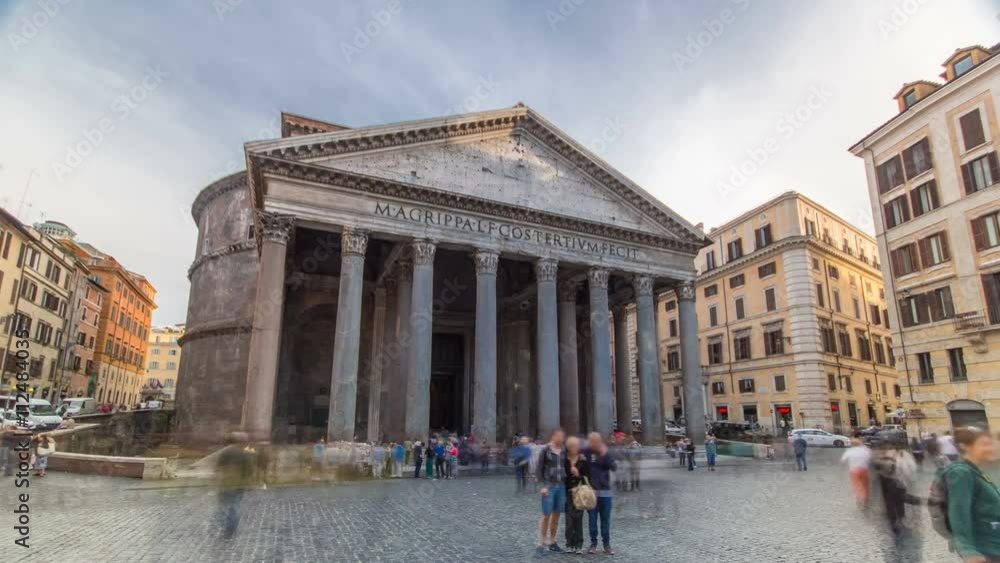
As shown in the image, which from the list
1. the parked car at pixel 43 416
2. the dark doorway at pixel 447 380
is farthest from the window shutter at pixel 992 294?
the parked car at pixel 43 416

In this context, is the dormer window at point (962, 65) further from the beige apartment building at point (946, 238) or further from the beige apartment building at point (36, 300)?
the beige apartment building at point (36, 300)

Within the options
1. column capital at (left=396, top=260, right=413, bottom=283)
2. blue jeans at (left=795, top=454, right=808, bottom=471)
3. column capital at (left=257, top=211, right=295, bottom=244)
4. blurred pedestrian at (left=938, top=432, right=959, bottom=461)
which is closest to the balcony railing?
blue jeans at (left=795, top=454, right=808, bottom=471)

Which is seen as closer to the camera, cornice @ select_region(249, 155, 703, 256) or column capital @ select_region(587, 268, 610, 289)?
cornice @ select_region(249, 155, 703, 256)

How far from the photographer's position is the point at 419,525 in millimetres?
8477

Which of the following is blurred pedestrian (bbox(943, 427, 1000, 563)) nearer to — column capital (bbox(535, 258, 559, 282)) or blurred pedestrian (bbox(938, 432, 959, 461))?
blurred pedestrian (bbox(938, 432, 959, 461))

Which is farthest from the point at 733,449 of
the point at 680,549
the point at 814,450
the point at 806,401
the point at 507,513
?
the point at 680,549

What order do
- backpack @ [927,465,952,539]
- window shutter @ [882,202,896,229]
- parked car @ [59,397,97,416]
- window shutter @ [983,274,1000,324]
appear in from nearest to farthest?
backpack @ [927,465,952,539] < window shutter @ [983,274,1000,324] < window shutter @ [882,202,896,229] < parked car @ [59,397,97,416]

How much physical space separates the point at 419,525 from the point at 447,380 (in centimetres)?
1898

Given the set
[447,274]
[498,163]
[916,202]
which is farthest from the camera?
[447,274]

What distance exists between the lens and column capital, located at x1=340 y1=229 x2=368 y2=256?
17.7 metres

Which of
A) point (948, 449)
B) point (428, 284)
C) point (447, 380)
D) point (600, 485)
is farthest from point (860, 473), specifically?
point (447, 380)

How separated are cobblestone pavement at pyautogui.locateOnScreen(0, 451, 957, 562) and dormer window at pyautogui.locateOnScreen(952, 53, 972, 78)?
19828mm

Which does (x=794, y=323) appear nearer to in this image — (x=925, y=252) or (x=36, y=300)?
(x=925, y=252)

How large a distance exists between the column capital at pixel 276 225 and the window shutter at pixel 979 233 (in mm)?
25229
